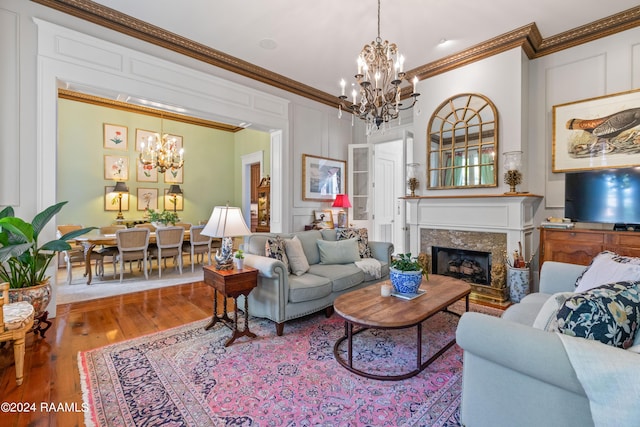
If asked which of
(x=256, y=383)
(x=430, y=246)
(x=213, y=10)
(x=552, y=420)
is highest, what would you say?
(x=213, y=10)

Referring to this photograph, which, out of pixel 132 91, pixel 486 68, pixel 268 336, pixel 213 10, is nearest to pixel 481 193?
pixel 486 68

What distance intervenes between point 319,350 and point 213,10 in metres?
3.55

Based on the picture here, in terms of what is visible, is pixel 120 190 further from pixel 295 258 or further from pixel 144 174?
pixel 295 258

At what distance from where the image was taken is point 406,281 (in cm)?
244

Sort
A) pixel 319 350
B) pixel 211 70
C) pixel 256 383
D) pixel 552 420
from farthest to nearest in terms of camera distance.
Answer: pixel 211 70, pixel 319 350, pixel 256 383, pixel 552 420

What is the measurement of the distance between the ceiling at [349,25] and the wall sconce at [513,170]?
1341mm

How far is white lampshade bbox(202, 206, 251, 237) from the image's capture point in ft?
8.89

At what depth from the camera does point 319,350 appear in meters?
2.45

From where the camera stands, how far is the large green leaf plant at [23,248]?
Answer: 2.43 metres

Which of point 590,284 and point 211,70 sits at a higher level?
point 211,70

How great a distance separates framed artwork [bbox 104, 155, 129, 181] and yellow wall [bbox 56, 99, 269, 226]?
7 centimetres

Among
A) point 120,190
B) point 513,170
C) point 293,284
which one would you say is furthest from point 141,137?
point 513,170

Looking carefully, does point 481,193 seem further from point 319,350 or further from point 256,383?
point 256,383

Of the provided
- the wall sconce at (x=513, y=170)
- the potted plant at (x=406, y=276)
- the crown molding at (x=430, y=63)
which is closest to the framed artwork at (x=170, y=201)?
the crown molding at (x=430, y=63)
